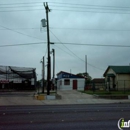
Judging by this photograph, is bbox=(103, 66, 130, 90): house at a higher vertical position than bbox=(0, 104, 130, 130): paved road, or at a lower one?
higher

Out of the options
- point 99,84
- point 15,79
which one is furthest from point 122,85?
point 99,84

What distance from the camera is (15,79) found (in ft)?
125

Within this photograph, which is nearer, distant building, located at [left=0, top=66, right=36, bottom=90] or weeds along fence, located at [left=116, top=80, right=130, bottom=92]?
distant building, located at [left=0, top=66, right=36, bottom=90]

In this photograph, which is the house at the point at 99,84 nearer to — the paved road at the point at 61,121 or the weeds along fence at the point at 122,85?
the weeds along fence at the point at 122,85

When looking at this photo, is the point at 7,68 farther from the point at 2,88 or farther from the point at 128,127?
the point at 128,127

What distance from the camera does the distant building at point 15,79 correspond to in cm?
3746

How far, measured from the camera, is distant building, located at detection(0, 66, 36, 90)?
3746 cm

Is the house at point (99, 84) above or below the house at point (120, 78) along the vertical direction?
below

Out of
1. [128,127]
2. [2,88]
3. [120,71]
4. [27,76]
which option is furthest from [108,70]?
[128,127]

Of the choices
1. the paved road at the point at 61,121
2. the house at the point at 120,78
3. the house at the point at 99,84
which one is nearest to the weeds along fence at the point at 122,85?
the house at the point at 120,78

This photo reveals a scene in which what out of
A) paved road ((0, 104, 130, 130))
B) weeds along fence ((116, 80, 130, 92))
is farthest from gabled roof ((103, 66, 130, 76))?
paved road ((0, 104, 130, 130))

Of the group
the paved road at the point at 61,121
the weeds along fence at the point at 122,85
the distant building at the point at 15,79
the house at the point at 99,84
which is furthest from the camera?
the house at the point at 99,84

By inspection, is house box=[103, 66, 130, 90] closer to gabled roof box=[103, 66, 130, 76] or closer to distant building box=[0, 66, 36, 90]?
gabled roof box=[103, 66, 130, 76]

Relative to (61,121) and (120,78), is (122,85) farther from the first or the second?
(61,121)
